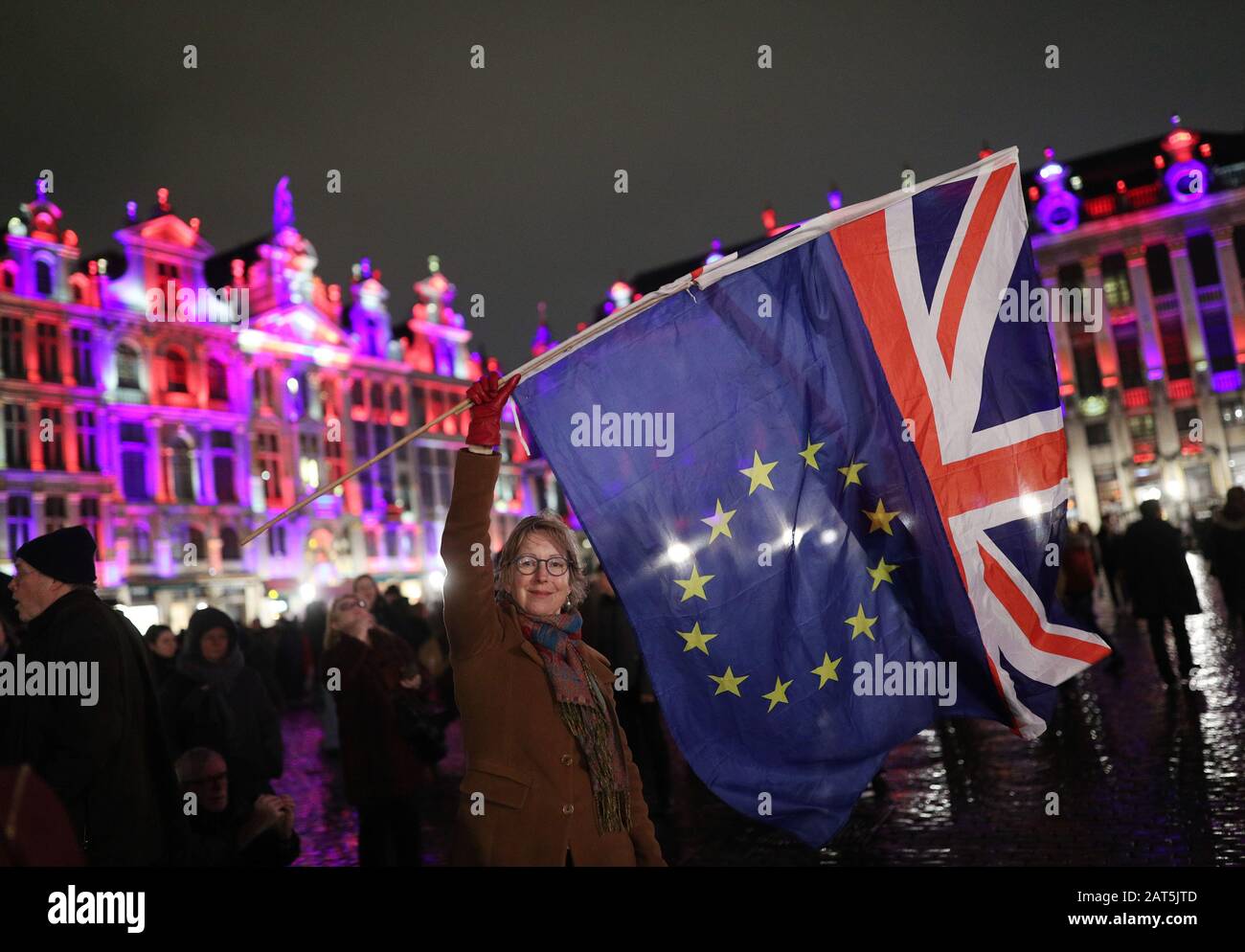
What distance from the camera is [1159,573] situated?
10727 mm

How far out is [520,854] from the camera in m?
3.04

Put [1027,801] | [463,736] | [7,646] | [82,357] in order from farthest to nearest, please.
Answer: [82,357] < [1027,801] < [7,646] < [463,736]

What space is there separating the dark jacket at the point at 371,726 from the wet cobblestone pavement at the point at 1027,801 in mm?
266

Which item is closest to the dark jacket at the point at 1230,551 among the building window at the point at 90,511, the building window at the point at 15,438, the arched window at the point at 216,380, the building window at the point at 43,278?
the building window at the point at 90,511

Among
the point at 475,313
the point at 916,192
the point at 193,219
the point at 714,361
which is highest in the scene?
the point at 193,219

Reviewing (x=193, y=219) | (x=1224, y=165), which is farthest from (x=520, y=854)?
(x=1224, y=165)

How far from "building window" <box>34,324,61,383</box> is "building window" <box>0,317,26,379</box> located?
0.65 meters

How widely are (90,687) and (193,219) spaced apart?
1758 inches

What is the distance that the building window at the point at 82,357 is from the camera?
39.6 m

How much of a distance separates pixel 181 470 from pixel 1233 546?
3898cm

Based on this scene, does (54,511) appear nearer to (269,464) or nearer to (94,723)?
(269,464)

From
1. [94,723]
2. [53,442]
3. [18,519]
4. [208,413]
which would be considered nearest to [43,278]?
[53,442]
